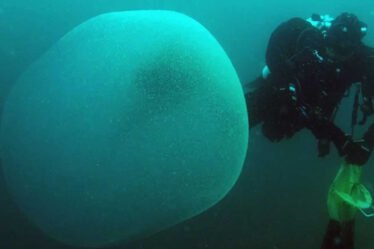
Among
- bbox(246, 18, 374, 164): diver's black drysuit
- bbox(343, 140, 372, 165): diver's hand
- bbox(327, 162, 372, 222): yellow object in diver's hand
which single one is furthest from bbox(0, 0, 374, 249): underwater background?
bbox(343, 140, 372, 165): diver's hand

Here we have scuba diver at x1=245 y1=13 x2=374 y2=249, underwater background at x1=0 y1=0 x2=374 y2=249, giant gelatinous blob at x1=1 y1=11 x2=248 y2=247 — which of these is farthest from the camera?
underwater background at x1=0 y1=0 x2=374 y2=249

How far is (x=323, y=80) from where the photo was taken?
11.0 feet

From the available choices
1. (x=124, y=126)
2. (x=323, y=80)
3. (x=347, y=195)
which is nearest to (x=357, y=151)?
(x=347, y=195)

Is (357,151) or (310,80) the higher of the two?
(310,80)

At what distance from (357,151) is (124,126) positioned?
6.14 feet

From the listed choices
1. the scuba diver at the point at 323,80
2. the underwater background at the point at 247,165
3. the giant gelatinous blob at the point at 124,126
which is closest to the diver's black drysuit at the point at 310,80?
the scuba diver at the point at 323,80

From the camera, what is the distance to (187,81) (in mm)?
2809

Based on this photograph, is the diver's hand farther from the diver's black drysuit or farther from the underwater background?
the underwater background

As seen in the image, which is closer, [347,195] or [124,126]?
[124,126]

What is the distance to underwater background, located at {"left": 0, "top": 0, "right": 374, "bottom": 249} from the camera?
4.69m

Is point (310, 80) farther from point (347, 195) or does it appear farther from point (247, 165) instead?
point (247, 165)

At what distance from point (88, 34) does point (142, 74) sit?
0.50 m

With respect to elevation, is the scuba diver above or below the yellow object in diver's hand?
above

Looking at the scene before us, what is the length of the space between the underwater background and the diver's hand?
1.64 metres
